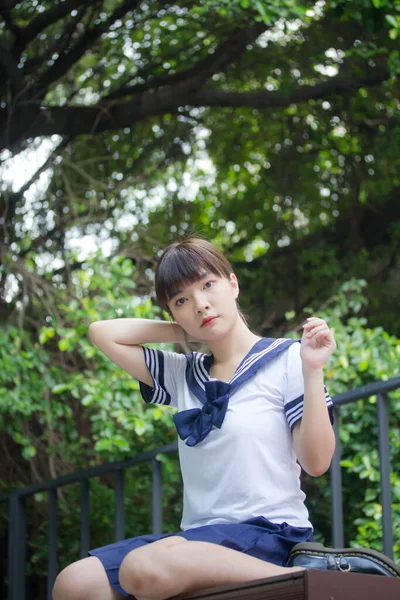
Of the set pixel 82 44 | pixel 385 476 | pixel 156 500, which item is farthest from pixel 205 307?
pixel 82 44

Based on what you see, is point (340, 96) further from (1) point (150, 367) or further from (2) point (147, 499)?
(1) point (150, 367)

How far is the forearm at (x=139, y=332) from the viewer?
199 centimetres

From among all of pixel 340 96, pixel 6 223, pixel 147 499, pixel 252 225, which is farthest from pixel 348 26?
pixel 147 499

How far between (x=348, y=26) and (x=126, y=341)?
2700 millimetres

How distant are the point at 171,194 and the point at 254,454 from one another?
315 cm

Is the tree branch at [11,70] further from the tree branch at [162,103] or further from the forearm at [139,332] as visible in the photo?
the forearm at [139,332]

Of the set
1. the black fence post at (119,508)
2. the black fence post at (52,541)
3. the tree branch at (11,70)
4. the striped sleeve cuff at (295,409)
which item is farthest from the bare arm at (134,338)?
the tree branch at (11,70)

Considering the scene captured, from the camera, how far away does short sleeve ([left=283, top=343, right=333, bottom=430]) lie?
5.48ft

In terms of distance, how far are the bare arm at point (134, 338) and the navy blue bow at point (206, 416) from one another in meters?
0.24

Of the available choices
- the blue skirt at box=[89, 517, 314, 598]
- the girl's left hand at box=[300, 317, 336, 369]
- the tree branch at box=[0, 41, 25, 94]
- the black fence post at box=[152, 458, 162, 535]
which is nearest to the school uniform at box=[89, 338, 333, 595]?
the blue skirt at box=[89, 517, 314, 598]

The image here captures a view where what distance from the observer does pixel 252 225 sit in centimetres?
521

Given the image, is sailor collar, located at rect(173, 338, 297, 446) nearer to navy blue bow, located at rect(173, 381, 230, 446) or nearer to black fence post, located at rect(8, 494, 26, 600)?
navy blue bow, located at rect(173, 381, 230, 446)

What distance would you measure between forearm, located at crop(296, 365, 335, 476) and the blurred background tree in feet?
3.60

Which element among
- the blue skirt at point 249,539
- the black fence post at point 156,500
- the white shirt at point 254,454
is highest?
the white shirt at point 254,454
